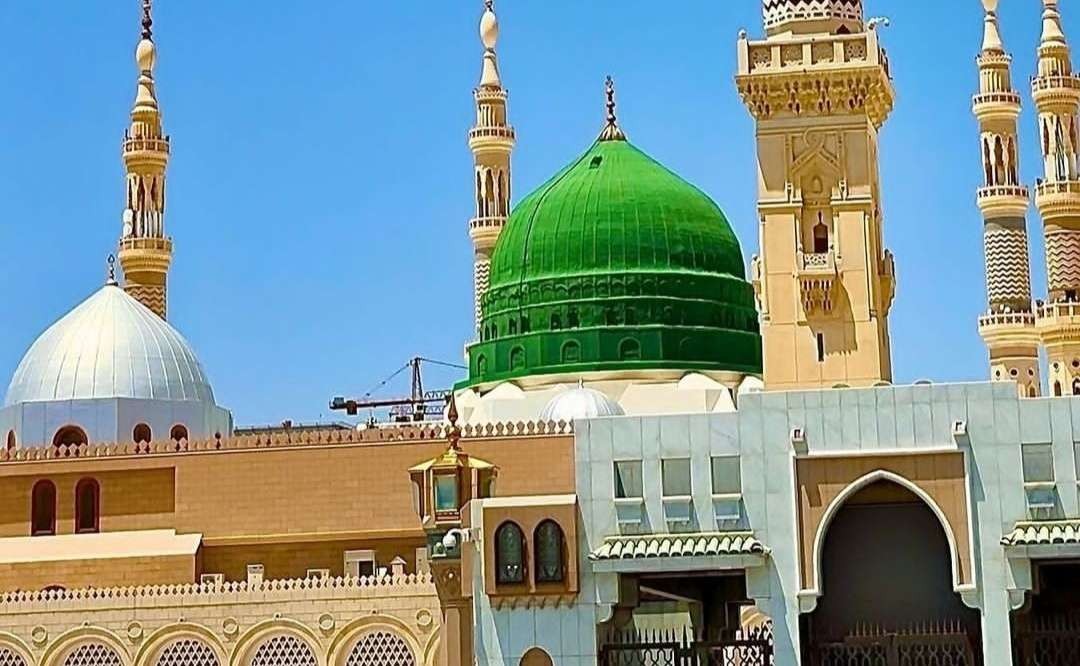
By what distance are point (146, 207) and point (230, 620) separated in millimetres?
12596

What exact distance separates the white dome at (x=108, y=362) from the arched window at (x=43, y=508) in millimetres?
1438

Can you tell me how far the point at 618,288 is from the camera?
1443 inches

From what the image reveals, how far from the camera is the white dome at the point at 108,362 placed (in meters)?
31.8

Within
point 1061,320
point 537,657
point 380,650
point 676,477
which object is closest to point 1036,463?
point 676,477

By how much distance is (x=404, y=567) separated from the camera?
29.8 meters

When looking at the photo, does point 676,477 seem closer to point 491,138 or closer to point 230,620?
point 230,620

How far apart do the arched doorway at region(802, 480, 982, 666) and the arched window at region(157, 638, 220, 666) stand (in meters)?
8.81

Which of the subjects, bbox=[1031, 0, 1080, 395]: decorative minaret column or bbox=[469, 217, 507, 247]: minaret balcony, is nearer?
bbox=[1031, 0, 1080, 395]: decorative minaret column

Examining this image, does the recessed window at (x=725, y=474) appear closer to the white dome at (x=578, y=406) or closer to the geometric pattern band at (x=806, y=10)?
the white dome at (x=578, y=406)

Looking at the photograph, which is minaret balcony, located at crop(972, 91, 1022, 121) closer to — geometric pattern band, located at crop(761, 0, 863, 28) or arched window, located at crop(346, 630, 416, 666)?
geometric pattern band, located at crop(761, 0, 863, 28)

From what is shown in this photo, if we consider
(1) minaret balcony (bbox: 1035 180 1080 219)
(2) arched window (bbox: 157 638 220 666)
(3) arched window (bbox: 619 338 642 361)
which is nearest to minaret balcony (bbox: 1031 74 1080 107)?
(1) minaret balcony (bbox: 1035 180 1080 219)

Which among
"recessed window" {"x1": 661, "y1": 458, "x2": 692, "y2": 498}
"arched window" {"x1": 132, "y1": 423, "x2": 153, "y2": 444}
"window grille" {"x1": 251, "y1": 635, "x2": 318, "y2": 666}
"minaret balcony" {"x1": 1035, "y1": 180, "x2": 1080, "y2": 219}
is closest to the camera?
"recessed window" {"x1": 661, "y1": 458, "x2": 692, "y2": 498}

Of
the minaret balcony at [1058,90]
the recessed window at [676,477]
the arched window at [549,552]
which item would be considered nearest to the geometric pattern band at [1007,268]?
the minaret balcony at [1058,90]

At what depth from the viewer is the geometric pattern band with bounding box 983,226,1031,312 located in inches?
1403
